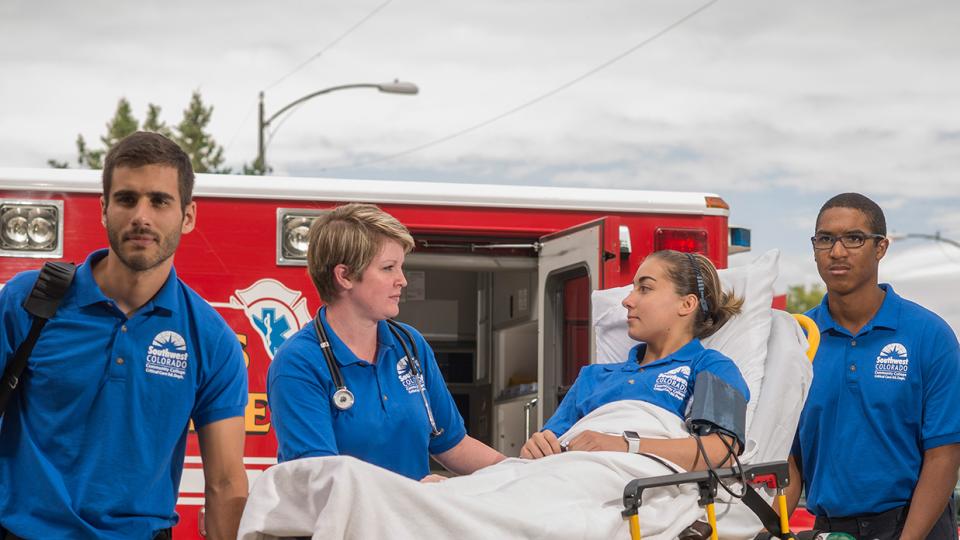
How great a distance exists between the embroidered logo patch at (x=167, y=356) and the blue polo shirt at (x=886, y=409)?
89.1 inches

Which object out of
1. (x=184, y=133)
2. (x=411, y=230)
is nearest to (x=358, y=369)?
(x=411, y=230)

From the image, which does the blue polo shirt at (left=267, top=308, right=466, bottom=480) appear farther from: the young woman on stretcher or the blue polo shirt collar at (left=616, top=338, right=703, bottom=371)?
the blue polo shirt collar at (left=616, top=338, right=703, bottom=371)

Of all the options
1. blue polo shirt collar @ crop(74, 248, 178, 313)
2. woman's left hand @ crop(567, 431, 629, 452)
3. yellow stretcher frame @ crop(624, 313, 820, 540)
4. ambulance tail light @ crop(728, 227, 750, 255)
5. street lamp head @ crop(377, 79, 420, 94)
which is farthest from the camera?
street lamp head @ crop(377, 79, 420, 94)

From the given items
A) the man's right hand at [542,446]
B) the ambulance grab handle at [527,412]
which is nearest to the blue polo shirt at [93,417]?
the man's right hand at [542,446]

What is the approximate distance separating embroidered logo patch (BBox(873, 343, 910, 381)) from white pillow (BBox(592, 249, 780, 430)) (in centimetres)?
38

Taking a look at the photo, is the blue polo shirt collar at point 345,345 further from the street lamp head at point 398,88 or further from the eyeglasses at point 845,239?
the street lamp head at point 398,88

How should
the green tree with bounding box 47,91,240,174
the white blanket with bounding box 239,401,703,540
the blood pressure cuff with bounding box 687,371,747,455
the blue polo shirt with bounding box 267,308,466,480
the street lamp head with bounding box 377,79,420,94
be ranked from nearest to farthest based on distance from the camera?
the white blanket with bounding box 239,401,703,540 → the blue polo shirt with bounding box 267,308,466,480 → the blood pressure cuff with bounding box 687,371,747,455 → the street lamp head with bounding box 377,79,420,94 → the green tree with bounding box 47,91,240,174

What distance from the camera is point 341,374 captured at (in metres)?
3.43

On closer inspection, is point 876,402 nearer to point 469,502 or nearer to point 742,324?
point 742,324

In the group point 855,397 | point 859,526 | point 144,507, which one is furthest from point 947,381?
point 144,507

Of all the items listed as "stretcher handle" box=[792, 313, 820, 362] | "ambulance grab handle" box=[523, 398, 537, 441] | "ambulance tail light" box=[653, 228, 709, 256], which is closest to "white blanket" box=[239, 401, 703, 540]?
"stretcher handle" box=[792, 313, 820, 362]

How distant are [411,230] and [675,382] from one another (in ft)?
7.59

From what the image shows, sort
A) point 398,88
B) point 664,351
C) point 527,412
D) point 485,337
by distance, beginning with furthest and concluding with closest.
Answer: point 398,88, point 485,337, point 527,412, point 664,351

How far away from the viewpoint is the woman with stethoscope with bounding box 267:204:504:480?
336cm
